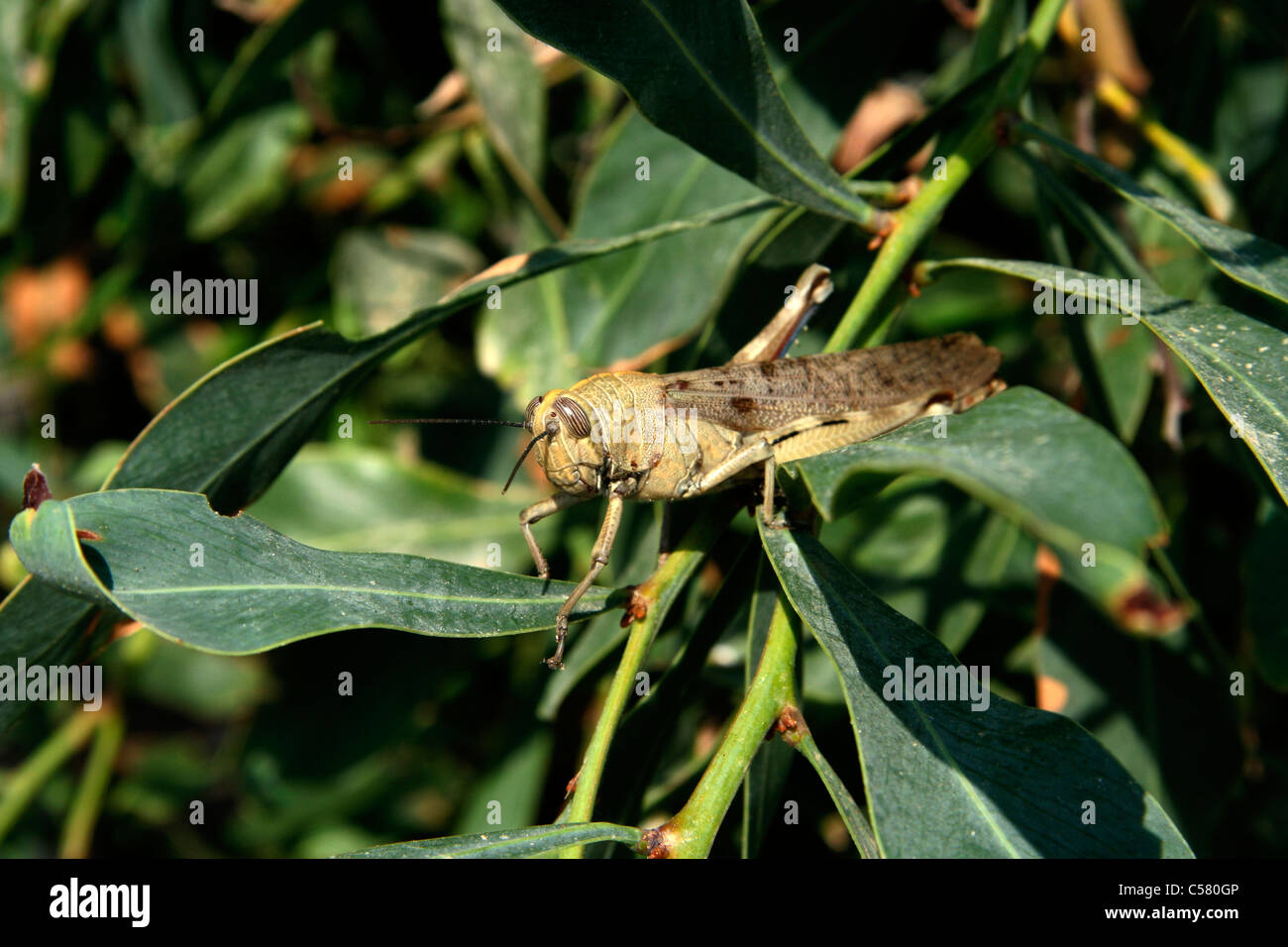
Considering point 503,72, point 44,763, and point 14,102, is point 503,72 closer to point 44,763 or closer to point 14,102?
point 14,102

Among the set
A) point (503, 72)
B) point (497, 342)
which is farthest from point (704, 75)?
point (497, 342)

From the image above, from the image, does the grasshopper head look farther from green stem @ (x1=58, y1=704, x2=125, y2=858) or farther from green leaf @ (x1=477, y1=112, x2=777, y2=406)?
green stem @ (x1=58, y1=704, x2=125, y2=858)

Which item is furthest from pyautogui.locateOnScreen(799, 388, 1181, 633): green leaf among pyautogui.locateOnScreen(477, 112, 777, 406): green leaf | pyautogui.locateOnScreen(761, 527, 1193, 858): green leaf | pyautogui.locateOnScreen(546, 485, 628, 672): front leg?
pyautogui.locateOnScreen(477, 112, 777, 406): green leaf

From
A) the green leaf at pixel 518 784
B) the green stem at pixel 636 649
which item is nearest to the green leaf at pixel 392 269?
the green leaf at pixel 518 784

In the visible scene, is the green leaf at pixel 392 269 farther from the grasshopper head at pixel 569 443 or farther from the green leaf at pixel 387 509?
the grasshopper head at pixel 569 443

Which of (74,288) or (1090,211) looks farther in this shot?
(74,288)

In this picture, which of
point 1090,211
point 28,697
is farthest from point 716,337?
point 28,697

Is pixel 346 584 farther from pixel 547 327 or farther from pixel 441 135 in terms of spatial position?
pixel 441 135
